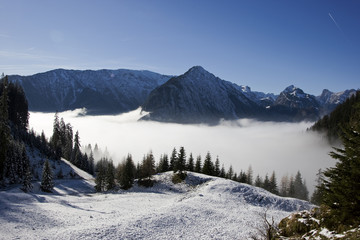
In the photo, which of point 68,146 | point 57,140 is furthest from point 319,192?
point 68,146

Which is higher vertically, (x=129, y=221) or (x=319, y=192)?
(x=129, y=221)

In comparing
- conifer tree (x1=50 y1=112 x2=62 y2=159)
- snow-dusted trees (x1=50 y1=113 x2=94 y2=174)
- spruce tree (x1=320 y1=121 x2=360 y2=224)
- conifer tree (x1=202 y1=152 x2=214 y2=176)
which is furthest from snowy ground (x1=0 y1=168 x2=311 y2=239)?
snow-dusted trees (x1=50 y1=113 x2=94 y2=174)

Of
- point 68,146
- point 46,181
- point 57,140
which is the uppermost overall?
point 57,140

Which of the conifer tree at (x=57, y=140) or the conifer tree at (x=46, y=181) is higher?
the conifer tree at (x=57, y=140)

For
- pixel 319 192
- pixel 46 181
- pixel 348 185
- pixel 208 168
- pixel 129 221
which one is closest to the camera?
pixel 348 185

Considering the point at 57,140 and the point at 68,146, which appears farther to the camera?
the point at 68,146

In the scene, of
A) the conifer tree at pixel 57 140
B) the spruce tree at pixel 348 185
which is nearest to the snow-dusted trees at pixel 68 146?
the conifer tree at pixel 57 140

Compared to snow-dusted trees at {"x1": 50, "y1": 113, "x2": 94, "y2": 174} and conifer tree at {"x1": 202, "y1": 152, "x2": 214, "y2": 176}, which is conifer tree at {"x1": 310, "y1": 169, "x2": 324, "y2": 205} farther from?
snow-dusted trees at {"x1": 50, "y1": 113, "x2": 94, "y2": 174}

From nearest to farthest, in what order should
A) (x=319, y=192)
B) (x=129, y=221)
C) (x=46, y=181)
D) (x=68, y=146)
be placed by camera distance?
1. (x=129, y=221)
2. (x=319, y=192)
3. (x=46, y=181)
4. (x=68, y=146)

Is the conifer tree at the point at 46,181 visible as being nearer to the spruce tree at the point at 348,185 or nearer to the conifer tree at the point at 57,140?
the conifer tree at the point at 57,140

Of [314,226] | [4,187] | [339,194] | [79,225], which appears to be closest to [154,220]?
[79,225]

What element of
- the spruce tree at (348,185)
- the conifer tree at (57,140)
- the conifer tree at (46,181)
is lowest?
the conifer tree at (46,181)

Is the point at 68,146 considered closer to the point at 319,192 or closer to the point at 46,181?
the point at 46,181

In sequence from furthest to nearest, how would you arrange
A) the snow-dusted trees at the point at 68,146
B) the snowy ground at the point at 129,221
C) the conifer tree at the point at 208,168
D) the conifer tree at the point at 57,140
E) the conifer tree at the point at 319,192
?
Answer: the snow-dusted trees at the point at 68,146
the conifer tree at the point at 57,140
the conifer tree at the point at 208,168
the snowy ground at the point at 129,221
the conifer tree at the point at 319,192
